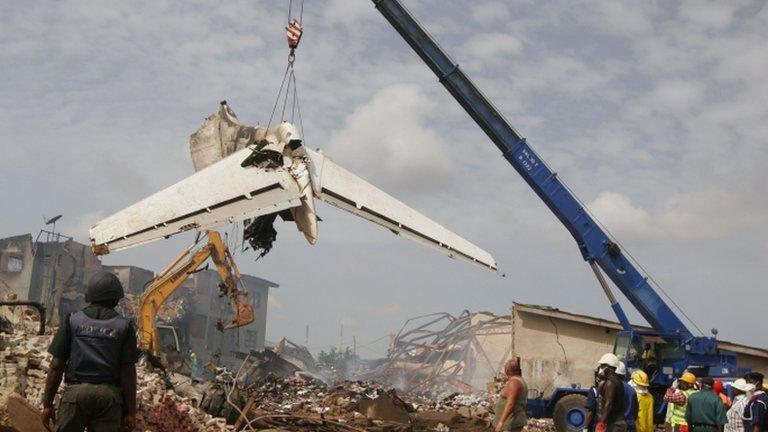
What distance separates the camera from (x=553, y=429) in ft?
51.4

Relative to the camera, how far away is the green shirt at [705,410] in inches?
339

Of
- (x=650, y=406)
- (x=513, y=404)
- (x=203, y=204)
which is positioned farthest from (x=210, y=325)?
(x=513, y=404)

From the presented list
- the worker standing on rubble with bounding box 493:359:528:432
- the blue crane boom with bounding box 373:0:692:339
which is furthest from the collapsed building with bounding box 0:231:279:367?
the worker standing on rubble with bounding box 493:359:528:432

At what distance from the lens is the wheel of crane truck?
557 inches

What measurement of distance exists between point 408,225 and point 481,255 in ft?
4.02

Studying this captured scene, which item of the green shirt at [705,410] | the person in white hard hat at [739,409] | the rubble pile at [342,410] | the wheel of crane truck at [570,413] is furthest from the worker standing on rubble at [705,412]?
the wheel of crane truck at [570,413]

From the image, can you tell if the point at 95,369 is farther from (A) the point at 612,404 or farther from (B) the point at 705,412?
(B) the point at 705,412

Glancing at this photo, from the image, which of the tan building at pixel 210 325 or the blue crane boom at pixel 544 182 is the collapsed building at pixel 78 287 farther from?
the blue crane boom at pixel 544 182

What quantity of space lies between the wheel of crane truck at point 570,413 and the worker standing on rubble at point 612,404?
21.8 feet

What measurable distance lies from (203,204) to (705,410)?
6339mm

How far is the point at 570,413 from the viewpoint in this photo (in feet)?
46.8

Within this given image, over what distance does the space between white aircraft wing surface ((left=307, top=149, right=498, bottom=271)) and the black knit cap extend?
15.0 ft

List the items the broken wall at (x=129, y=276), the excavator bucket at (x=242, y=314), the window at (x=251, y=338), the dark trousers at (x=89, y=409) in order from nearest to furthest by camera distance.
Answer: the dark trousers at (x=89, y=409)
the excavator bucket at (x=242, y=314)
the broken wall at (x=129, y=276)
the window at (x=251, y=338)

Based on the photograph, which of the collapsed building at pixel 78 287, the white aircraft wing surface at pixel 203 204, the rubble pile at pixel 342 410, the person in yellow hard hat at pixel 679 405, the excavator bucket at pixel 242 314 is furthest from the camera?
the collapsed building at pixel 78 287
